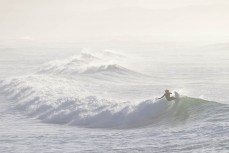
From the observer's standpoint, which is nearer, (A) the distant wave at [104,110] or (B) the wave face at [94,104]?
(A) the distant wave at [104,110]

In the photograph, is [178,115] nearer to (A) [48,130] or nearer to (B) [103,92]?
(A) [48,130]

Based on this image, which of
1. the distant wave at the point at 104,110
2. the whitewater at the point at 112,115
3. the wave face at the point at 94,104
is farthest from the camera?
the wave face at the point at 94,104

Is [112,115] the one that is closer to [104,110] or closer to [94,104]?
[104,110]

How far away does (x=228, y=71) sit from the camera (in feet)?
128

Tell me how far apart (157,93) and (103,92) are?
10.6ft

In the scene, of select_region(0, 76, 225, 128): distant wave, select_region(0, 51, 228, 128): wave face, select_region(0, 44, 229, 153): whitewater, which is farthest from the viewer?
select_region(0, 51, 228, 128): wave face

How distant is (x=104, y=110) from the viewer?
22781mm

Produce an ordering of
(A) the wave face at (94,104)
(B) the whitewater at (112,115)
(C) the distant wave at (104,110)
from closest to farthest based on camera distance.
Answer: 1. (B) the whitewater at (112,115)
2. (C) the distant wave at (104,110)
3. (A) the wave face at (94,104)

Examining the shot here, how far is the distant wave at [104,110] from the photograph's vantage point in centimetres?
2048

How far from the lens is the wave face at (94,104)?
2075 centimetres

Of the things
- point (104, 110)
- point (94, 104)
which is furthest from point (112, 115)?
point (94, 104)

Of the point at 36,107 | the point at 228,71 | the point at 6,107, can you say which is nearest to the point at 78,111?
the point at 36,107

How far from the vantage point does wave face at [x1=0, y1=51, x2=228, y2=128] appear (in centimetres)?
2075

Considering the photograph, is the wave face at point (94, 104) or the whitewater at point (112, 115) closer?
the whitewater at point (112, 115)
